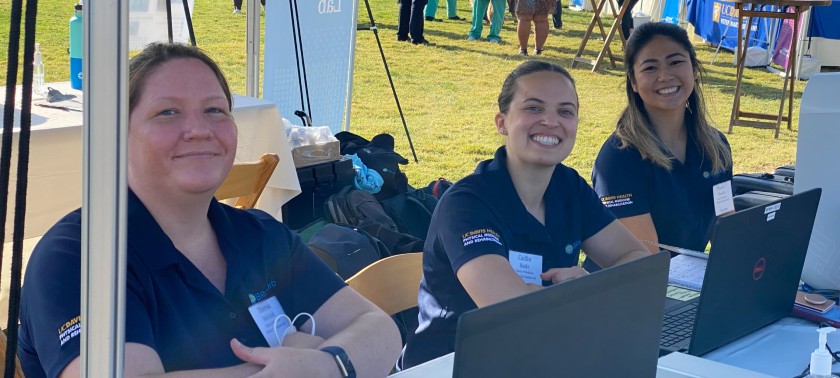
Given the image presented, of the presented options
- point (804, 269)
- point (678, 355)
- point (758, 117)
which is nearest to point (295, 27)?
point (804, 269)

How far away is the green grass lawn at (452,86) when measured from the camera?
6.57 meters

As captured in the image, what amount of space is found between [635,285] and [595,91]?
760 cm

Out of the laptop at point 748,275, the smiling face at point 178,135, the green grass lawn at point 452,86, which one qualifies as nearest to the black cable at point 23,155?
the smiling face at point 178,135

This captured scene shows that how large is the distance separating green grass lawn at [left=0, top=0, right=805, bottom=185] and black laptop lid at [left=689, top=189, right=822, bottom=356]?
3687 millimetres

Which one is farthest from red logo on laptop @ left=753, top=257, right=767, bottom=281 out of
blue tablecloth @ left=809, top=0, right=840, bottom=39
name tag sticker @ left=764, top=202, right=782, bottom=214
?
blue tablecloth @ left=809, top=0, right=840, bottom=39

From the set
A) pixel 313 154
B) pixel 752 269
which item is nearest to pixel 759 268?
pixel 752 269

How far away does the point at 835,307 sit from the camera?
209 cm

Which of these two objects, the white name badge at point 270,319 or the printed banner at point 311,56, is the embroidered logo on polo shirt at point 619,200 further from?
the printed banner at point 311,56

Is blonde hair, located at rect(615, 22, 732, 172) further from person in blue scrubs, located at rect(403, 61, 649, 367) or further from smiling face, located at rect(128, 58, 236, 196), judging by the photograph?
smiling face, located at rect(128, 58, 236, 196)

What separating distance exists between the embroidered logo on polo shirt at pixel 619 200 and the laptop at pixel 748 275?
0.55 meters

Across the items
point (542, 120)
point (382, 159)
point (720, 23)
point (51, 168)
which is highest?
point (720, 23)

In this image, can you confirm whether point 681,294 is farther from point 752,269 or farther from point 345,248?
point 345,248

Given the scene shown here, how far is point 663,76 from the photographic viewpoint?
8.86 ft

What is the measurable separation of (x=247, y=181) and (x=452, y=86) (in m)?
6.18
